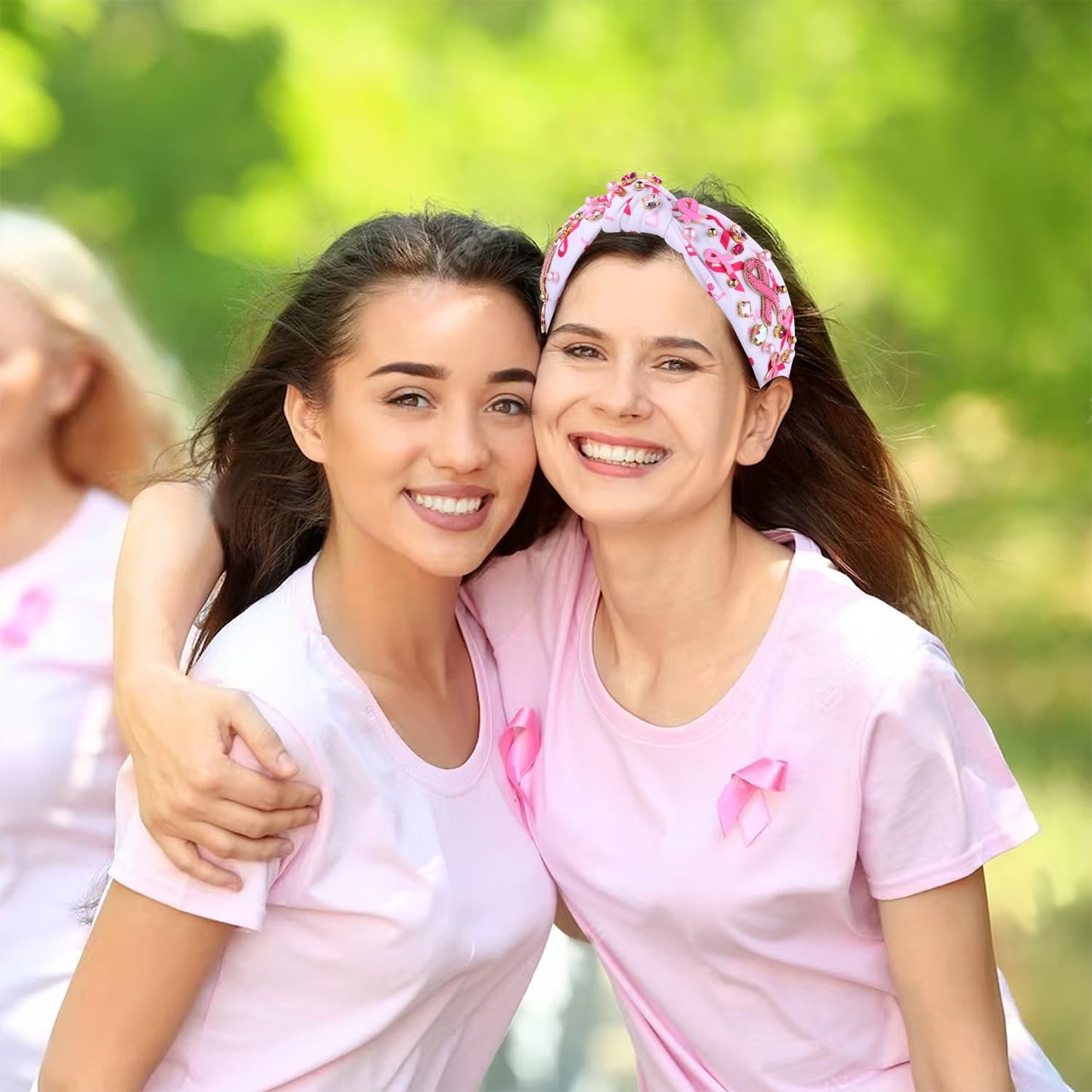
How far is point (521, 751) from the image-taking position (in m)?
2.42

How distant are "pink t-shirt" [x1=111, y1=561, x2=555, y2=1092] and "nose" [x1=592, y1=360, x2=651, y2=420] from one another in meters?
0.52

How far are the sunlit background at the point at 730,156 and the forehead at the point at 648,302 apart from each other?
5621 millimetres

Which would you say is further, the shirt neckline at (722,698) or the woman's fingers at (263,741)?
the shirt neckline at (722,698)

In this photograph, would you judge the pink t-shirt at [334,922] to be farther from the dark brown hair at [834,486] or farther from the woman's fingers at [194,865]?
the dark brown hair at [834,486]

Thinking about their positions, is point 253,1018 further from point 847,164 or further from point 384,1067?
point 847,164

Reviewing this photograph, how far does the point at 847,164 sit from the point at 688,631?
6.54 metres

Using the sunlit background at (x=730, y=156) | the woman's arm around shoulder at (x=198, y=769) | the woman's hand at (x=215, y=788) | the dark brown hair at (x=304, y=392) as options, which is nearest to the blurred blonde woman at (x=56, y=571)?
the dark brown hair at (x=304, y=392)

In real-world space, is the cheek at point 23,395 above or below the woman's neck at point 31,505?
above

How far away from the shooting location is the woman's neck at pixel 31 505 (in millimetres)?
2920

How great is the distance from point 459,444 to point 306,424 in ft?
1.02

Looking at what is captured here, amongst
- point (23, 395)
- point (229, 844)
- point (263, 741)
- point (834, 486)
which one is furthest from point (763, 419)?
point (23, 395)

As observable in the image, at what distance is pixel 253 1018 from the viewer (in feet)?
7.05

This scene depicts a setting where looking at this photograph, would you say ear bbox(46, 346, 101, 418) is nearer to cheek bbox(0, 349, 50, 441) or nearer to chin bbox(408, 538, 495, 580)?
cheek bbox(0, 349, 50, 441)

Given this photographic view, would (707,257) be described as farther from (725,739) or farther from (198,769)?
(198,769)
